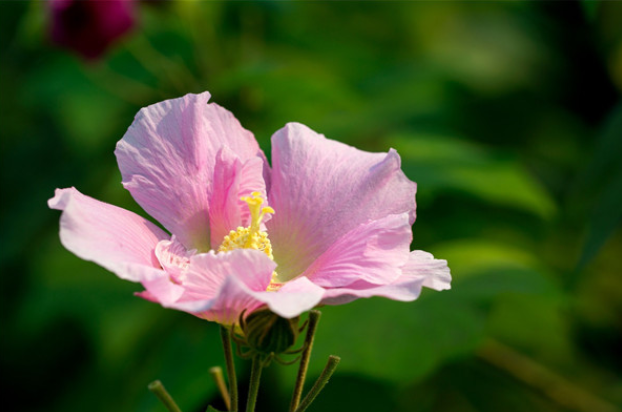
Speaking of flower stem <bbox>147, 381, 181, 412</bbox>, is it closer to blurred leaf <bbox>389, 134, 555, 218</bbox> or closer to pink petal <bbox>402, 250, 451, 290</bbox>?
pink petal <bbox>402, 250, 451, 290</bbox>

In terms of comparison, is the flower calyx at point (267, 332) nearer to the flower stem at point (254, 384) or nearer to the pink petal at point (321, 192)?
the flower stem at point (254, 384)

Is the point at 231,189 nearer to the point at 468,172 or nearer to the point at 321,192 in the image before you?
the point at 321,192

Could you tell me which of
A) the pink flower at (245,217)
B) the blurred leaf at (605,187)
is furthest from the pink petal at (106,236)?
the blurred leaf at (605,187)

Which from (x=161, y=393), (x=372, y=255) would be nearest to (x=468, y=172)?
(x=372, y=255)

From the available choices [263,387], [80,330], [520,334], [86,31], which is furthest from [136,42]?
[520,334]

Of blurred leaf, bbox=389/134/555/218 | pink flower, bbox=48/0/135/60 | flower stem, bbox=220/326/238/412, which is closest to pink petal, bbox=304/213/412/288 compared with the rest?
flower stem, bbox=220/326/238/412

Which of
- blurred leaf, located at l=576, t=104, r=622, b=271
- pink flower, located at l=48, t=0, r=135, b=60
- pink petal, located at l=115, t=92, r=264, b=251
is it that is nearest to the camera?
pink petal, located at l=115, t=92, r=264, b=251
